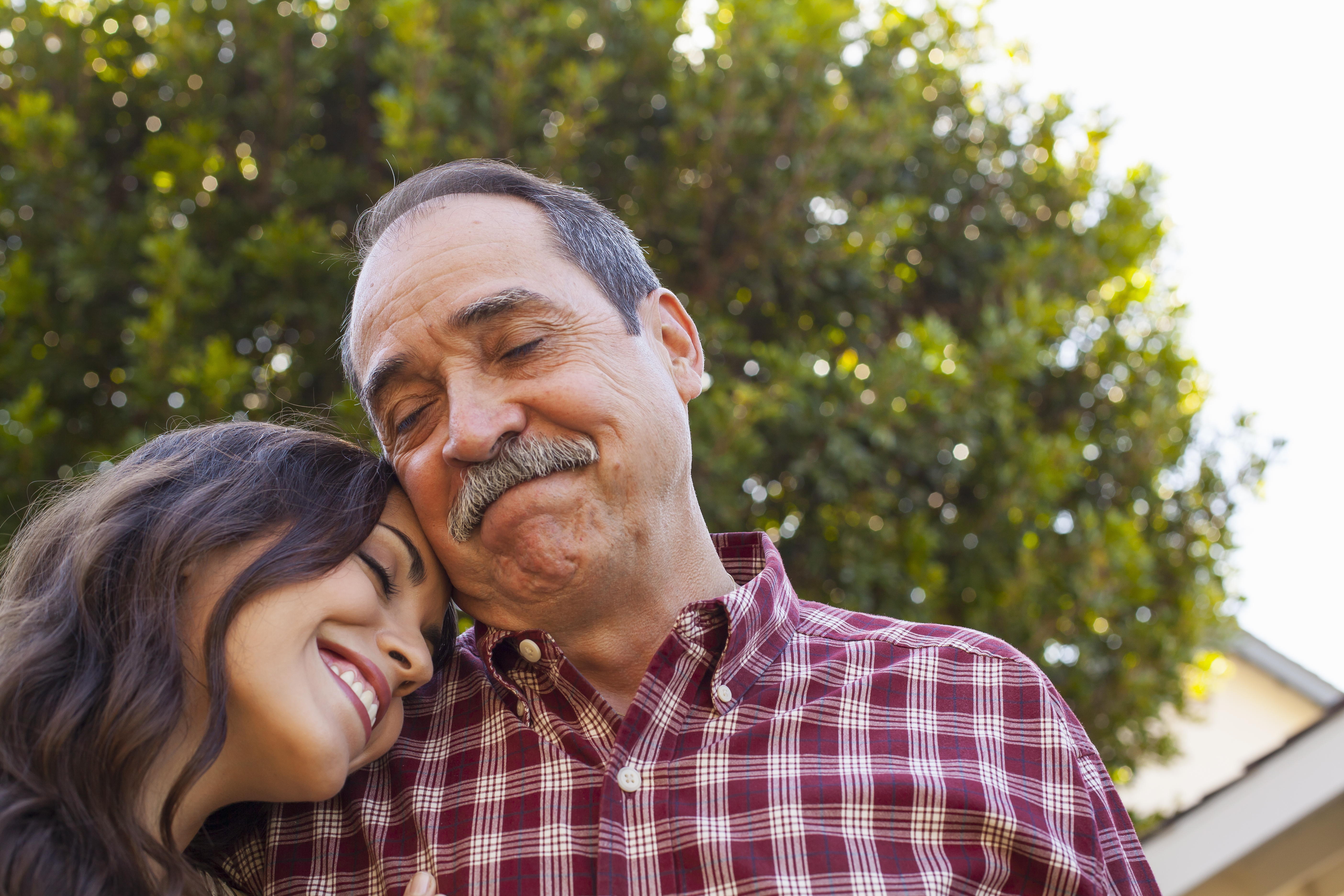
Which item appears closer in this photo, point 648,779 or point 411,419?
point 648,779

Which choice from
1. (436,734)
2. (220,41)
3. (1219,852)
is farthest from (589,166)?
(1219,852)

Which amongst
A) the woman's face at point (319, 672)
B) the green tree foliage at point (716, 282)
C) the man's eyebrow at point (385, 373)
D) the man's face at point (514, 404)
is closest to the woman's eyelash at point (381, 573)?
the woman's face at point (319, 672)

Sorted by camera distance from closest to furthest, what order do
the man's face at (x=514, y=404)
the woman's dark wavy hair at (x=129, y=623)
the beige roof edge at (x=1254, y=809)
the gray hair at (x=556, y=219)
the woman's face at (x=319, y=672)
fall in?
the woman's dark wavy hair at (x=129, y=623), the woman's face at (x=319, y=672), the man's face at (x=514, y=404), the gray hair at (x=556, y=219), the beige roof edge at (x=1254, y=809)

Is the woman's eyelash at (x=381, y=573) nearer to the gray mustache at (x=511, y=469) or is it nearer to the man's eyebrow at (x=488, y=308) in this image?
the gray mustache at (x=511, y=469)

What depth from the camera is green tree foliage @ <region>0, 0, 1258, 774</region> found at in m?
3.35

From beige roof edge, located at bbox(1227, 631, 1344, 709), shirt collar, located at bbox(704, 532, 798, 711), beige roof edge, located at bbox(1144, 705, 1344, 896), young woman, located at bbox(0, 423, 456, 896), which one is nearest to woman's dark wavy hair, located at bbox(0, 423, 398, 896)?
young woman, located at bbox(0, 423, 456, 896)

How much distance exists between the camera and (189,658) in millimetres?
1395

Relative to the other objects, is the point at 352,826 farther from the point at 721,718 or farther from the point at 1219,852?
the point at 1219,852

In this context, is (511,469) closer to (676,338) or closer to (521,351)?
(521,351)

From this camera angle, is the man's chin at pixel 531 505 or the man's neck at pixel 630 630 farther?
the man's neck at pixel 630 630

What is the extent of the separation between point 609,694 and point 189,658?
791mm

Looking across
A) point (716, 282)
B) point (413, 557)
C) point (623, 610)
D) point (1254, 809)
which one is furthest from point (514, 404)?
point (1254, 809)

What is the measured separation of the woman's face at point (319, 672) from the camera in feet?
4.53

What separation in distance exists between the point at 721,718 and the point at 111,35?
3601 millimetres
